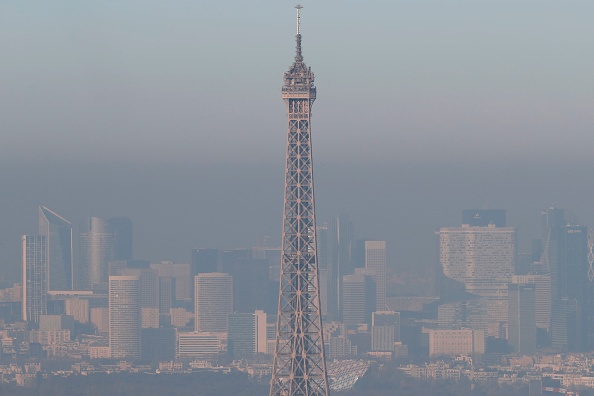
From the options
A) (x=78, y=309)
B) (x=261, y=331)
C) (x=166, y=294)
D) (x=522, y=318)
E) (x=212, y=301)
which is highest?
(x=166, y=294)

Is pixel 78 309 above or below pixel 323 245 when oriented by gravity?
below

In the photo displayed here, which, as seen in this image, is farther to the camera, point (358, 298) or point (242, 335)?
point (358, 298)

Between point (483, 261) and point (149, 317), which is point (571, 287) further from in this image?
point (149, 317)

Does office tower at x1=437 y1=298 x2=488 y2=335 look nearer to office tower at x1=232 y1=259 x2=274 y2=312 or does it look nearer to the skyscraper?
office tower at x1=232 y1=259 x2=274 y2=312

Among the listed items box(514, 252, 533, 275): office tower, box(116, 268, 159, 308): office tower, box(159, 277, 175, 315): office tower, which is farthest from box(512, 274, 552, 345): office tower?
box(116, 268, 159, 308): office tower

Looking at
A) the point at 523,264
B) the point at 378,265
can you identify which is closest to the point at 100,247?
the point at 378,265

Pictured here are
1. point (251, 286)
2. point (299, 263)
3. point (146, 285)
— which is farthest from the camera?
point (146, 285)

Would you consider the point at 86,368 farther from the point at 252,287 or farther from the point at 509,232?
the point at 509,232

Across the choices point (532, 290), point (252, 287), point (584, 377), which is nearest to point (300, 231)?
point (584, 377)
